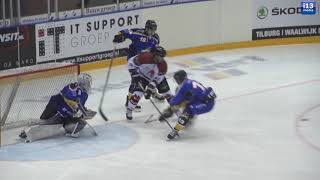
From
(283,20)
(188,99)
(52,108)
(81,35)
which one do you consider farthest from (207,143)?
(283,20)

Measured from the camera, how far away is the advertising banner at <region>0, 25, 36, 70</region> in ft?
36.3

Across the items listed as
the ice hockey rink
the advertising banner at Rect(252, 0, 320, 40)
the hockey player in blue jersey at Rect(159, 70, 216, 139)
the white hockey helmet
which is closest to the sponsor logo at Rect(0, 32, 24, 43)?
the ice hockey rink

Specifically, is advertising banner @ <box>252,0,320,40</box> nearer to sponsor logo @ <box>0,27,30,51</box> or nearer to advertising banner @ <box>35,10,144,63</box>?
advertising banner @ <box>35,10,144,63</box>

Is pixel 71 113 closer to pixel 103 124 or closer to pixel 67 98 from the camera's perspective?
pixel 67 98

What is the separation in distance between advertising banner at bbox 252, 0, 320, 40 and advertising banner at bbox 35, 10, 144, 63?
8.73ft

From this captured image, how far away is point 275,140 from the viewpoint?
27.5 feet

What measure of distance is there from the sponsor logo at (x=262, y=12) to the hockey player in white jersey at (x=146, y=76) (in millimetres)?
5460

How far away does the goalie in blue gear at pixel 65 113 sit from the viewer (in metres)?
8.25

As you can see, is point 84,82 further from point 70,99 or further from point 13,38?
point 13,38

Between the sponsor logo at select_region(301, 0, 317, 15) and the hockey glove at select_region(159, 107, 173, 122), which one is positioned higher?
the sponsor logo at select_region(301, 0, 317, 15)

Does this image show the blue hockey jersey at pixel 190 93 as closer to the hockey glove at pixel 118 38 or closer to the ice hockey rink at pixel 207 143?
the ice hockey rink at pixel 207 143

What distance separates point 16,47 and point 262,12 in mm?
5263

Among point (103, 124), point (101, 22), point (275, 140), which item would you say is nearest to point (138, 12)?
point (101, 22)

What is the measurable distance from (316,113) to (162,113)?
2.04m
